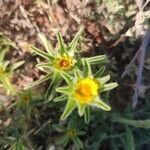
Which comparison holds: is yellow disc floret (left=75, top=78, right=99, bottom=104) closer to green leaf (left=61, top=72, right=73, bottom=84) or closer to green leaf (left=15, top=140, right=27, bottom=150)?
green leaf (left=61, top=72, right=73, bottom=84)

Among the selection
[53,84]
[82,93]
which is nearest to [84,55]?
[53,84]

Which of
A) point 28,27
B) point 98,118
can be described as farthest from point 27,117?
point 28,27

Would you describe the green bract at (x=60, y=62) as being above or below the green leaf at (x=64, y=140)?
above

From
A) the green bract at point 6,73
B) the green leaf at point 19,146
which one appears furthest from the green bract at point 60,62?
the green leaf at point 19,146

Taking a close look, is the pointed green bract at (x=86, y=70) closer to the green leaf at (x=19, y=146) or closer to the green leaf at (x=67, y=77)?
the green leaf at (x=67, y=77)

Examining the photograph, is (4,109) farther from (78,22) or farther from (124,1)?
(124,1)

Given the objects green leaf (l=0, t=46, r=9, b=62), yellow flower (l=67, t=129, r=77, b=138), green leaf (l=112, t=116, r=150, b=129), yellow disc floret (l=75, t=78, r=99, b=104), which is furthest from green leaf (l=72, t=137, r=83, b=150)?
green leaf (l=0, t=46, r=9, b=62)

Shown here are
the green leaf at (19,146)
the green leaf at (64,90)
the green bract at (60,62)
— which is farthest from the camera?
the green leaf at (19,146)
